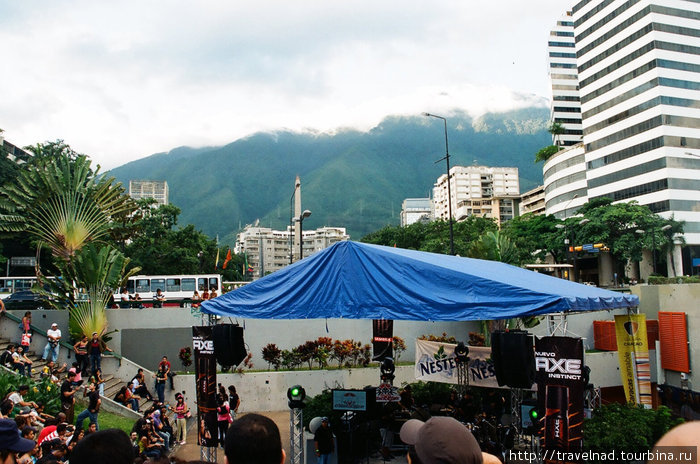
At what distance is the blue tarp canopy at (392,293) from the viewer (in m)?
8.68

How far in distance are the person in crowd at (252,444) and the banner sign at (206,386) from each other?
8104 mm

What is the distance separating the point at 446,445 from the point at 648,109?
68.7m

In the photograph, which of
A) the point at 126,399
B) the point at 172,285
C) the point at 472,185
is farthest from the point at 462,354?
the point at 472,185

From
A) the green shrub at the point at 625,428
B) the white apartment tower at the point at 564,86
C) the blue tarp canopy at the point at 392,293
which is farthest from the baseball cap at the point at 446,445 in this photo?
the white apartment tower at the point at 564,86

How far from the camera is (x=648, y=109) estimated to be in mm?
60156

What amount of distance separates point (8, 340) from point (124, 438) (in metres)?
18.5

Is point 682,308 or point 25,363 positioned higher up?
point 682,308

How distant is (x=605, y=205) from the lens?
57.3 m

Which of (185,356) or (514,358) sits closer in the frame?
(514,358)

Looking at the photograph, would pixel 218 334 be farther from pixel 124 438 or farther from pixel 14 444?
pixel 124 438

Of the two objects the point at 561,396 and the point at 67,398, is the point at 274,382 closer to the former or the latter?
the point at 67,398

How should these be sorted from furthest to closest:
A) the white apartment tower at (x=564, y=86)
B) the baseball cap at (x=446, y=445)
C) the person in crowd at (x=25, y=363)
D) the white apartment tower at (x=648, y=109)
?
1. the white apartment tower at (x=564, y=86)
2. the white apartment tower at (x=648, y=109)
3. the person in crowd at (x=25, y=363)
4. the baseball cap at (x=446, y=445)

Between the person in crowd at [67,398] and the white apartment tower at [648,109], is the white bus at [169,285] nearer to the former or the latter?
the person in crowd at [67,398]

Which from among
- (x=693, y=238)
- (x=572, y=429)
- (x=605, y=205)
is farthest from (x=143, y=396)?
(x=693, y=238)
